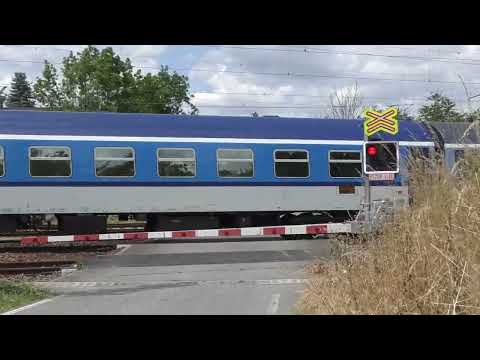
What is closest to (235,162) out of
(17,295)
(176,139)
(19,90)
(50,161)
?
(176,139)

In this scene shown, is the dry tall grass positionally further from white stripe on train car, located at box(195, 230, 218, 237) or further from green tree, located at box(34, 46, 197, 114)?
green tree, located at box(34, 46, 197, 114)

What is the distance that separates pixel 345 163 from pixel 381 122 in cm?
501

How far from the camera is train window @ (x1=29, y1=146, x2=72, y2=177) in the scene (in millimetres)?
13469

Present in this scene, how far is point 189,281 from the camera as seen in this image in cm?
1034

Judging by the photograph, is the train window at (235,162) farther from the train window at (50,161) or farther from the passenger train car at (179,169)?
the train window at (50,161)

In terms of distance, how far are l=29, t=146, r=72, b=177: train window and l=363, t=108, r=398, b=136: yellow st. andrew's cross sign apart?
720 centimetres

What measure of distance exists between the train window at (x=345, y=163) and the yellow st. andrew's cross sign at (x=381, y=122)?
477cm

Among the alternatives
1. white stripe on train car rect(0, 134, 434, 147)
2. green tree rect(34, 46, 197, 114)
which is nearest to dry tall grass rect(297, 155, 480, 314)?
white stripe on train car rect(0, 134, 434, 147)

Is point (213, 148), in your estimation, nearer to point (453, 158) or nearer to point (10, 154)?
point (10, 154)

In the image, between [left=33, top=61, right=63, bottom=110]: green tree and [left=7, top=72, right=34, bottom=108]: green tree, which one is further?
[left=7, top=72, right=34, bottom=108]: green tree

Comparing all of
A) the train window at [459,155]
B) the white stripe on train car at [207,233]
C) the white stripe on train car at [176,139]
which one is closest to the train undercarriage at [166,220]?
the white stripe on train car at [176,139]

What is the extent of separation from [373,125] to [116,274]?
5.79 m
